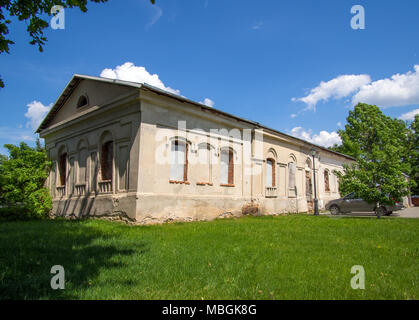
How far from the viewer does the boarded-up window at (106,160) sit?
1359 cm

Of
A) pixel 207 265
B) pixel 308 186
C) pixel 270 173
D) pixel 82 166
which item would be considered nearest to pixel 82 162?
pixel 82 166

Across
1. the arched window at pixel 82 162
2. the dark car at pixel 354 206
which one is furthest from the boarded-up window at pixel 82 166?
the dark car at pixel 354 206

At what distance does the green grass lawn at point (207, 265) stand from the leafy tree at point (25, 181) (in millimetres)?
8279

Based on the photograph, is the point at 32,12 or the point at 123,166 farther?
the point at 123,166

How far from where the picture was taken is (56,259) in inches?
225

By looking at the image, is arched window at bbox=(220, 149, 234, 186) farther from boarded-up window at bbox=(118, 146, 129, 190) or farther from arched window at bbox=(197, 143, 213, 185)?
boarded-up window at bbox=(118, 146, 129, 190)

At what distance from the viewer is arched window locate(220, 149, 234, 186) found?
1519cm

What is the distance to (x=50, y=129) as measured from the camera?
1750cm

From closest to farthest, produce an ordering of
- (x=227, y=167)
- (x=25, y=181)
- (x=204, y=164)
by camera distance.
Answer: (x=204, y=164), (x=227, y=167), (x=25, y=181)

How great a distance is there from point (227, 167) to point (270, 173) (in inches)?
159

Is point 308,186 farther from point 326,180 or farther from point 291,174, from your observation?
point 326,180
